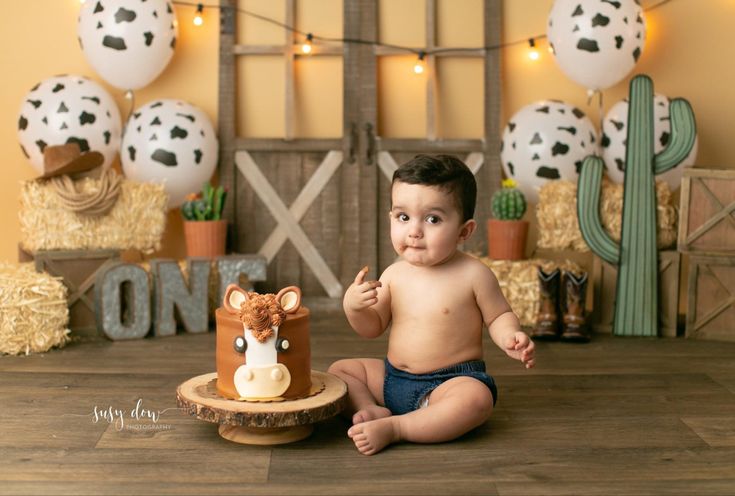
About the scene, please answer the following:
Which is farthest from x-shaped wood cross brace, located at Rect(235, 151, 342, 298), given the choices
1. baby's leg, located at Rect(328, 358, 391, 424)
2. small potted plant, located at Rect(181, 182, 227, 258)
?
baby's leg, located at Rect(328, 358, 391, 424)

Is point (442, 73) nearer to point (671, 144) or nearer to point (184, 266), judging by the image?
point (671, 144)

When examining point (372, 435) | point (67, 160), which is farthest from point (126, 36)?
point (372, 435)

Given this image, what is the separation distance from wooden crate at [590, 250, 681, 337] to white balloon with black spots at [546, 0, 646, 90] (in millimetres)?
812

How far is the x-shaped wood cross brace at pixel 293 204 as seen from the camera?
14.1 ft

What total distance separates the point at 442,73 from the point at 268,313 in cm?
251

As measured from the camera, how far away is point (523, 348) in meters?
2.19

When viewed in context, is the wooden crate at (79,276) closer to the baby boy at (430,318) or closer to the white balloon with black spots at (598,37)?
the baby boy at (430,318)

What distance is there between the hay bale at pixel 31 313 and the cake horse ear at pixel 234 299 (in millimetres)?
1342

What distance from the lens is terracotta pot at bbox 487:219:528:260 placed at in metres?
3.89

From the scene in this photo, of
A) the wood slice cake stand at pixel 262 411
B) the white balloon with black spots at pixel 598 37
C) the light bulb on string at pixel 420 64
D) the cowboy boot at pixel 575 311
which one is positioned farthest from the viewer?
the light bulb on string at pixel 420 64

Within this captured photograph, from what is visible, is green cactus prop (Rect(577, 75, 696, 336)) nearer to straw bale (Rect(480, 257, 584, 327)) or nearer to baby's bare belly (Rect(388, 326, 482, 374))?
straw bale (Rect(480, 257, 584, 327))

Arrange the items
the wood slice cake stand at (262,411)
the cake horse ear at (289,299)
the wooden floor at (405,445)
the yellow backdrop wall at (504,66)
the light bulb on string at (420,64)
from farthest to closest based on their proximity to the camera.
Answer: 1. the light bulb on string at (420,64)
2. the yellow backdrop wall at (504,66)
3. the cake horse ear at (289,299)
4. the wood slice cake stand at (262,411)
5. the wooden floor at (405,445)

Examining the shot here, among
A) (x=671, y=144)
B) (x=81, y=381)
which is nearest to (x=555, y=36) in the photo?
(x=671, y=144)

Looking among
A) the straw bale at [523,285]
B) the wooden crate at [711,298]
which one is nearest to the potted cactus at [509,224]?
the straw bale at [523,285]
